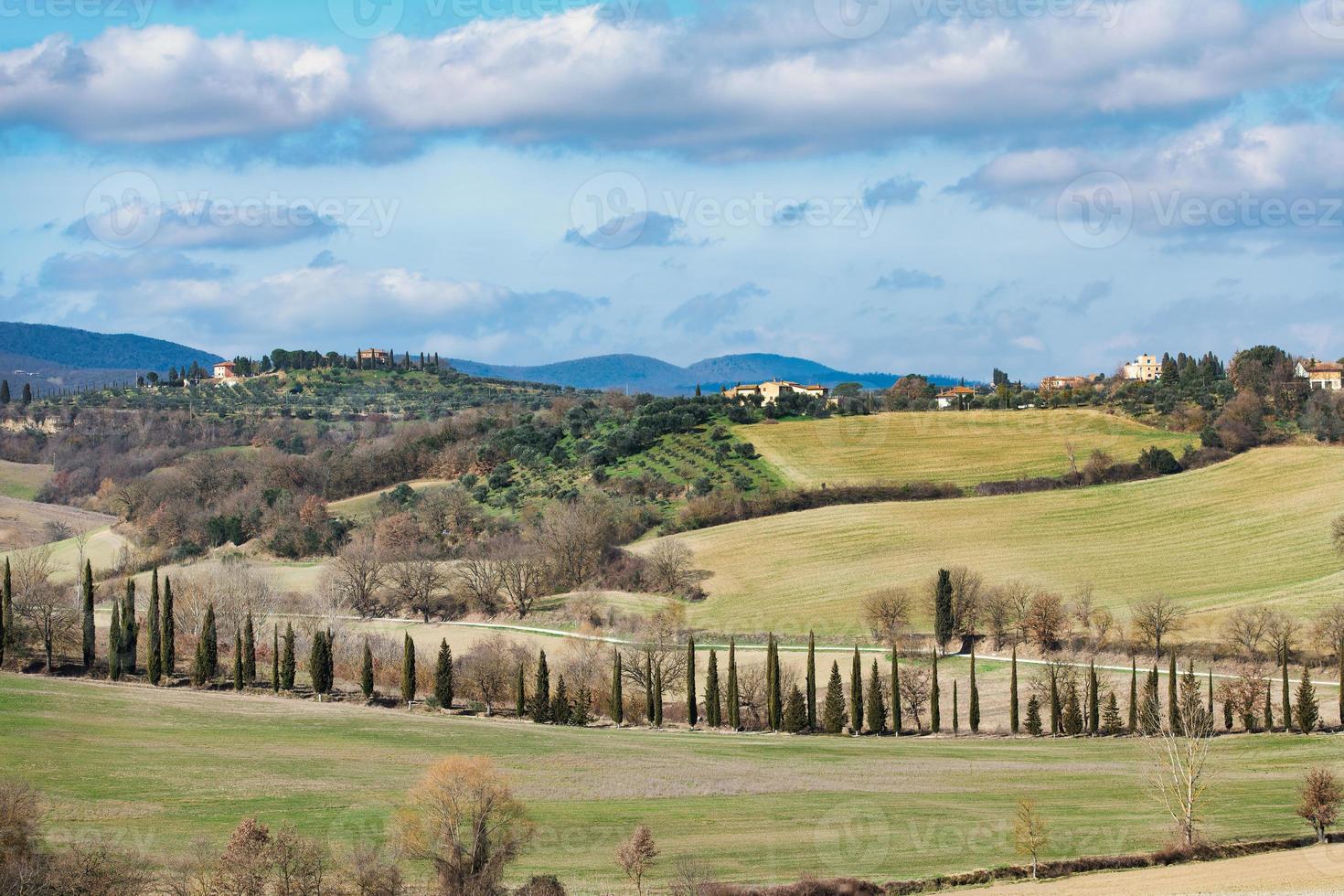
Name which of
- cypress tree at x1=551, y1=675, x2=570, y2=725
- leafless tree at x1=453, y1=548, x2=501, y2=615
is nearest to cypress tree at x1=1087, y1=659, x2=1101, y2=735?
cypress tree at x1=551, y1=675, x2=570, y2=725

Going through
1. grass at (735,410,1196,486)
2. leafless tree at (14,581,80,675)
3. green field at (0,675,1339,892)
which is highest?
grass at (735,410,1196,486)

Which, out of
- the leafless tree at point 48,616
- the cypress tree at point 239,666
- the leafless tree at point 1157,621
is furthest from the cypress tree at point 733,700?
the leafless tree at point 48,616

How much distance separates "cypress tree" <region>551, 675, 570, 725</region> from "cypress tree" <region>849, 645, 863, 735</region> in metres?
13.0

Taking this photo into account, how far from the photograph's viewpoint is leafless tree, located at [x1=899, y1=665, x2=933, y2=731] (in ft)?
217

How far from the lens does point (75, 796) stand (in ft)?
145

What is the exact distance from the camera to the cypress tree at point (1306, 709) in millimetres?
58938

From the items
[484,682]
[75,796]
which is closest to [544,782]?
[75,796]

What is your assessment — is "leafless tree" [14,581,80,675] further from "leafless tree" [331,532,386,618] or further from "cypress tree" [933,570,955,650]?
"cypress tree" [933,570,955,650]

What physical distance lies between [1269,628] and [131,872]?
5527 centimetres

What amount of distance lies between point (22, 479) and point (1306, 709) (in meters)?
148

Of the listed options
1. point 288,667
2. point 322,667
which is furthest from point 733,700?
point 288,667

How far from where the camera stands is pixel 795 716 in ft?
208

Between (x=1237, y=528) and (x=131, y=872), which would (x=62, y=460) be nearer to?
(x=1237, y=528)

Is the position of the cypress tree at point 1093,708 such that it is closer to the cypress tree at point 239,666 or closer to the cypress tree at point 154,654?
the cypress tree at point 239,666
